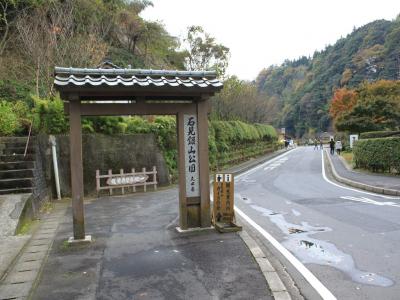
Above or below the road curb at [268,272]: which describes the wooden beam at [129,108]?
above

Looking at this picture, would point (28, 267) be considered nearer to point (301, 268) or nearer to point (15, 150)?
point (301, 268)

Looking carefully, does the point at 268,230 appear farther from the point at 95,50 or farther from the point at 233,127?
the point at 233,127

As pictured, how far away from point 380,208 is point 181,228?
5.56 m

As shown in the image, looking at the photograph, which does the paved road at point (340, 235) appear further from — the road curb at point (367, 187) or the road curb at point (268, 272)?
the road curb at point (367, 187)

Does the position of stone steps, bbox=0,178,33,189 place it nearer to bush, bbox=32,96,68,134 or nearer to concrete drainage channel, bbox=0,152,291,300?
concrete drainage channel, bbox=0,152,291,300

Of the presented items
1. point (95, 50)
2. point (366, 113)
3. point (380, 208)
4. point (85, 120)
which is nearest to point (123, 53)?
point (95, 50)

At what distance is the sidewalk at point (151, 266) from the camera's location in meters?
4.83

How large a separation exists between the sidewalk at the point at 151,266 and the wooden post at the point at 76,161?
0.43m

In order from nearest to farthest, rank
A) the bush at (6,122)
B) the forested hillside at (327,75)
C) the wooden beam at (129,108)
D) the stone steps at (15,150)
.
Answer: the wooden beam at (129,108) < the stone steps at (15,150) < the bush at (6,122) < the forested hillside at (327,75)

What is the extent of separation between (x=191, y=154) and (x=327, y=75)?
89.3 meters

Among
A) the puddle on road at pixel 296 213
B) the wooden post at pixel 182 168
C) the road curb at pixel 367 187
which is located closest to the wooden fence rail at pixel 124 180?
the puddle on road at pixel 296 213

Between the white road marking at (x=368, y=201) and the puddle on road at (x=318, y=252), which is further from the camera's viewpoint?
the white road marking at (x=368, y=201)

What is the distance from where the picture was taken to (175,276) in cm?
535

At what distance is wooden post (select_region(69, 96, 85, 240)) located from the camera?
24.0ft
